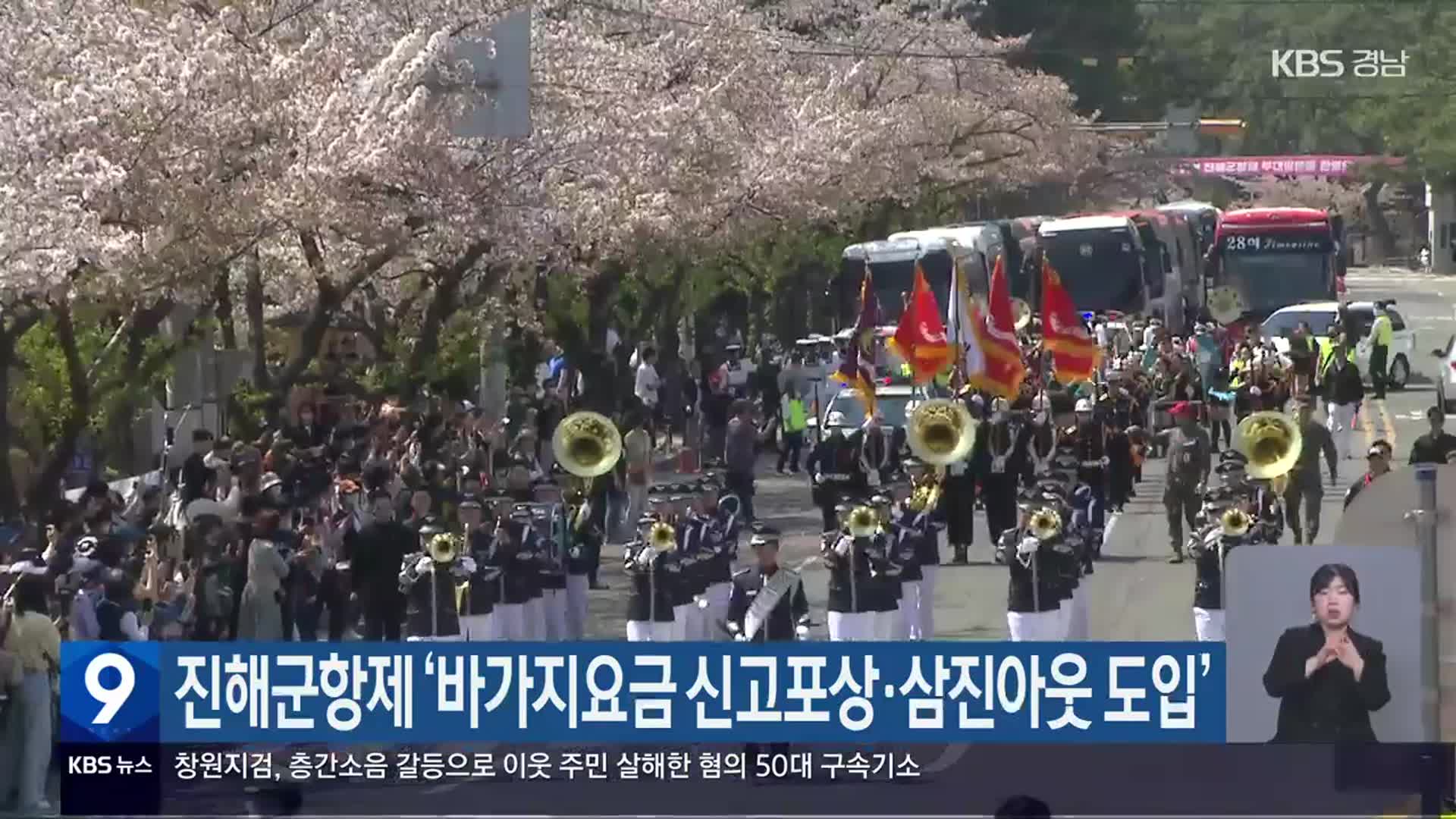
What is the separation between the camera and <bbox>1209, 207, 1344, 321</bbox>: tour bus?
48.5 m

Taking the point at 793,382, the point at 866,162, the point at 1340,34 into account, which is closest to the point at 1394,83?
the point at 1340,34

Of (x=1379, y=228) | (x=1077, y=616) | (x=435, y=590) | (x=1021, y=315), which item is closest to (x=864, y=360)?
(x=1021, y=315)

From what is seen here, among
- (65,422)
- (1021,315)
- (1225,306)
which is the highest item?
(1225,306)

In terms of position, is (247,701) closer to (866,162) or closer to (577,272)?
(577,272)

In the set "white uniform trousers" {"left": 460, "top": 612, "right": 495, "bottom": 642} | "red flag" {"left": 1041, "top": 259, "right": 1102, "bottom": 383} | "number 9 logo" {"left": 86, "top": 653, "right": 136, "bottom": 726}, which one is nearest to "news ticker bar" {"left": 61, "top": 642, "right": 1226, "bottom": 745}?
"number 9 logo" {"left": 86, "top": 653, "right": 136, "bottom": 726}

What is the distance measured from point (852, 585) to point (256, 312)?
897cm

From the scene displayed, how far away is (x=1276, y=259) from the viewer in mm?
48812

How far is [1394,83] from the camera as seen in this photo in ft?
256

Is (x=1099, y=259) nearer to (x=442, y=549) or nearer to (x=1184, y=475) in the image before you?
(x=1184, y=475)

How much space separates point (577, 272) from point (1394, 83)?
52224 mm

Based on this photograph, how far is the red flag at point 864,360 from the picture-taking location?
27250 mm

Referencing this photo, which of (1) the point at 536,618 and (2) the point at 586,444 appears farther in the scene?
(2) the point at 586,444

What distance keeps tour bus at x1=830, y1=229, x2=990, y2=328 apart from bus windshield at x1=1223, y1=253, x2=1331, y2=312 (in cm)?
864

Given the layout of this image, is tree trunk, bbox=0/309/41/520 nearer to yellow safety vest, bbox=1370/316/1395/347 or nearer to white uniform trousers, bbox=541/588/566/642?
white uniform trousers, bbox=541/588/566/642
